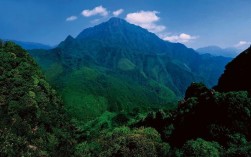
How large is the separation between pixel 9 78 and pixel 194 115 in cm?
6899

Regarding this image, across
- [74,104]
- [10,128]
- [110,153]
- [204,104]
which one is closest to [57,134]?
[10,128]

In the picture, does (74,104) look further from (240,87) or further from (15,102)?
(240,87)

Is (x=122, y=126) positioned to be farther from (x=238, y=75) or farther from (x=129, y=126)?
(x=238, y=75)

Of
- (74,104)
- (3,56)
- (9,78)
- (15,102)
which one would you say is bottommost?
(74,104)

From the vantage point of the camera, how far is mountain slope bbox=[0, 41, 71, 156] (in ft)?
242

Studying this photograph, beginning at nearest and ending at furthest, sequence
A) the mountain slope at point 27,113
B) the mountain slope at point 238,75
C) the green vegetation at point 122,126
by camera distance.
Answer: the green vegetation at point 122,126 → the mountain slope at point 238,75 → the mountain slope at point 27,113

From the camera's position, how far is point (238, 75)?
225ft

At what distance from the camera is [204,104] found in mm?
56281

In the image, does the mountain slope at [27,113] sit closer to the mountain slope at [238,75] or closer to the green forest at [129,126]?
the green forest at [129,126]

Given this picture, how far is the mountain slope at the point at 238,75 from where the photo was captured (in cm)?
6477

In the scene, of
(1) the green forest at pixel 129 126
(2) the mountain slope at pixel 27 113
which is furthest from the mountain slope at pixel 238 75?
(2) the mountain slope at pixel 27 113

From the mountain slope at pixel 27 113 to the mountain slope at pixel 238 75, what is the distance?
43304 millimetres

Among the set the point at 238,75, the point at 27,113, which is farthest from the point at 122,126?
the point at 238,75

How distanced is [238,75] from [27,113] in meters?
60.4
